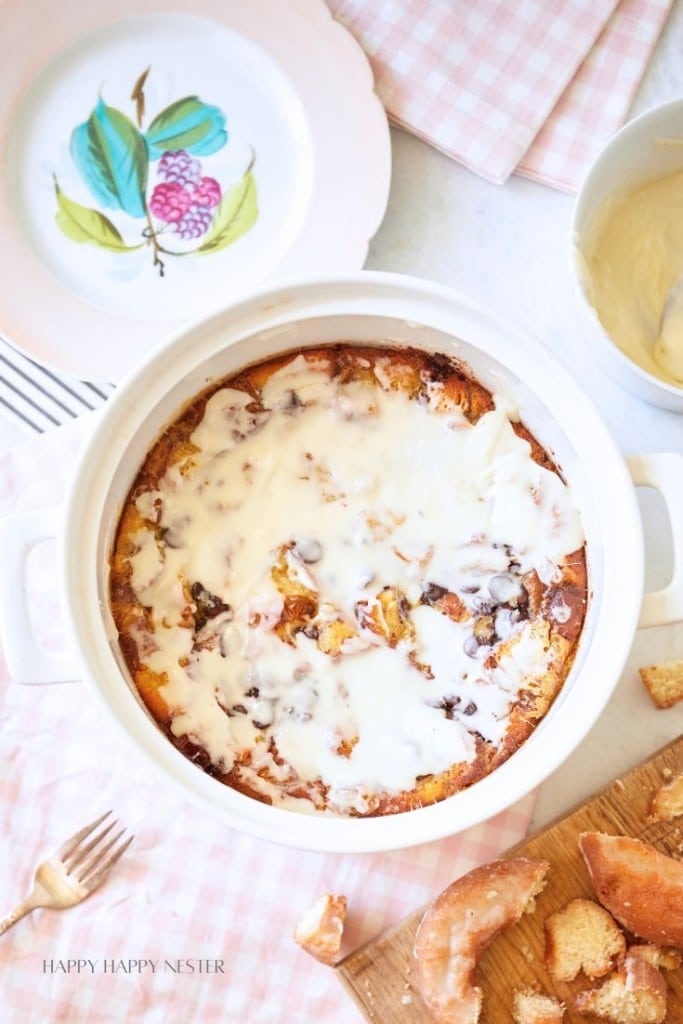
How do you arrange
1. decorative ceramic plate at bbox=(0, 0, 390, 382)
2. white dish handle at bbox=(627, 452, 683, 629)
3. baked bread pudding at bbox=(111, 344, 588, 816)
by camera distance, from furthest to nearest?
decorative ceramic plate at bbox=(0, 0, 390, 382) → baked bread pudding at bbox=(111, 344, 588, 816) → white dish handle at bbox=(627, 452, 683, 629)

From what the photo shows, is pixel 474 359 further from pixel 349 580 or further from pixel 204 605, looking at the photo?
pixel 204 605

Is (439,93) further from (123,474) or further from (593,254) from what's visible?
(123,474)

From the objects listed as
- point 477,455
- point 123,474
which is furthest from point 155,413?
point 477,455

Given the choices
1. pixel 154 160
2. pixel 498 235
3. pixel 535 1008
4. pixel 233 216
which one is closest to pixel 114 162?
pixel 154 160

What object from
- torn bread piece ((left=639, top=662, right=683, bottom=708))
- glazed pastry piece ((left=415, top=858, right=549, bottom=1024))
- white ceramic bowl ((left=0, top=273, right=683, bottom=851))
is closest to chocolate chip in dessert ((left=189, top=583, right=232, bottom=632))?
white ceramic bowl ((left=0, top=273, right=683, bottom=851))

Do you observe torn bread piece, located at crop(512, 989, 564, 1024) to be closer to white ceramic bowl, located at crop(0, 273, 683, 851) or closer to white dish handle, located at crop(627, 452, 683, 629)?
white ceramic bowl, located at crop(0, 273, 683, 851)

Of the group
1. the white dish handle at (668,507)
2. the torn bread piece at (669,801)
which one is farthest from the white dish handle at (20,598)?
the torn bread piece at (669,801)
